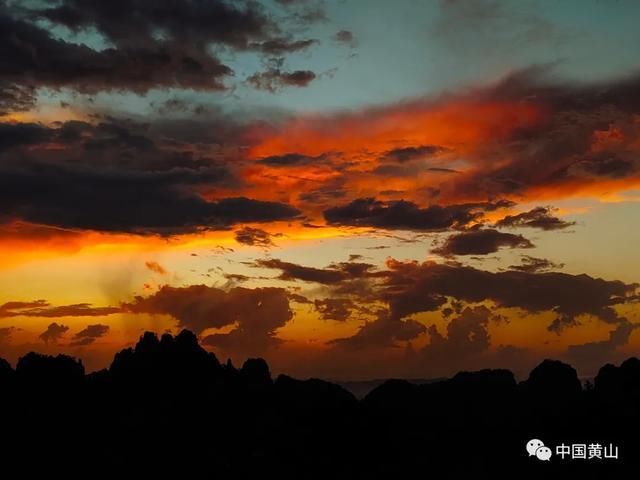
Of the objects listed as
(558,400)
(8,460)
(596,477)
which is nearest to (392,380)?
(558,400)

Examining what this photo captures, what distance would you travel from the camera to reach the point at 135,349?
15688cm

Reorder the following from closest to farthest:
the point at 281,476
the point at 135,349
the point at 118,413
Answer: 1. the point at 281,476
2. the point at 118,413
3. the point at 135,349

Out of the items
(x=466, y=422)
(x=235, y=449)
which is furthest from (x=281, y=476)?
Answer: (x=466, y=422)

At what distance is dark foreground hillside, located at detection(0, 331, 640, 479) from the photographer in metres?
127

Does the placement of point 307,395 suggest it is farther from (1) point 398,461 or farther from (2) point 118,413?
(2) point 118,413

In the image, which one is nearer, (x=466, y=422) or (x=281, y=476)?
(x=281, y=476)

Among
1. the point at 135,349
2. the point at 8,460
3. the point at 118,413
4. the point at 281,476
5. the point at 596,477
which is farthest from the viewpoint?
the point at 135,349

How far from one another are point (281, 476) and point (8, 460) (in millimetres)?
44866

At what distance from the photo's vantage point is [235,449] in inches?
5320

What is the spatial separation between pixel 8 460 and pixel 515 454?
79.7 metres

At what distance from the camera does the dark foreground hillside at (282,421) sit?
417 feet

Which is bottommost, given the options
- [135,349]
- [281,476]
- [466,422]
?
[281,476]

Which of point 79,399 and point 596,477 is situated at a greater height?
point 79,399

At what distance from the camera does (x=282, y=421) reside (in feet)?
442
